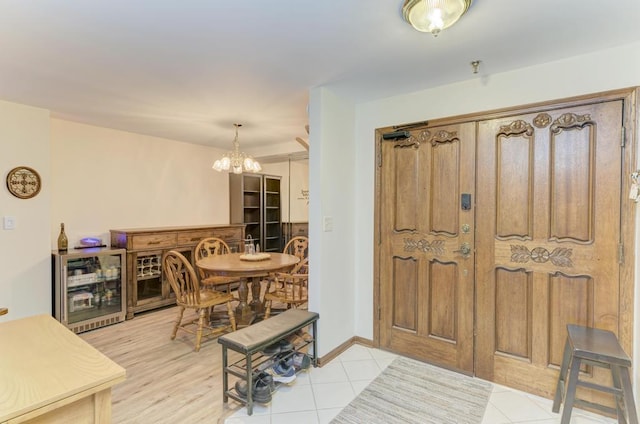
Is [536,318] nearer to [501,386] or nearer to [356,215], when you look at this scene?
[501,386]

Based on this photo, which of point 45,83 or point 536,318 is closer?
point 536,318

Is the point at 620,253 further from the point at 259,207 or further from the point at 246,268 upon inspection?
the point at 259,207

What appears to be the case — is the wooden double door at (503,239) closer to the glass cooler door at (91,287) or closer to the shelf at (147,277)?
the shelf at (147,277)

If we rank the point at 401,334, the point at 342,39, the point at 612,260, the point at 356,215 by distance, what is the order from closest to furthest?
the point at 342,39, the point at 612,260, the point at 401,334, the point at 356,215

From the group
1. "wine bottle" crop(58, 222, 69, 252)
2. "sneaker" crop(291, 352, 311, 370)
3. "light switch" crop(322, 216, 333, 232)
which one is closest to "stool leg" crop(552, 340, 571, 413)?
"sneaker" crop(291, 352, 311, 370)

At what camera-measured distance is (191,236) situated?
4.33 m

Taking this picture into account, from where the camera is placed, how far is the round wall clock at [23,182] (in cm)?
300

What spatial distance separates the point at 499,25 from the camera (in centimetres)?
171

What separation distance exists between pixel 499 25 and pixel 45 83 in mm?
3239

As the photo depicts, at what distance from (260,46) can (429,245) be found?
1.95 metres

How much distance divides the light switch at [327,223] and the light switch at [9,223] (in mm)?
2980

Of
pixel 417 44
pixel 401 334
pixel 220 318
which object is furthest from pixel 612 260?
pixel 220 318

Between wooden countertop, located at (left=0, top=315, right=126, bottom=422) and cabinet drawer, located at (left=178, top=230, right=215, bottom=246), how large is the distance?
2913 millimetres

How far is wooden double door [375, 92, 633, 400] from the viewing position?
2035mm
